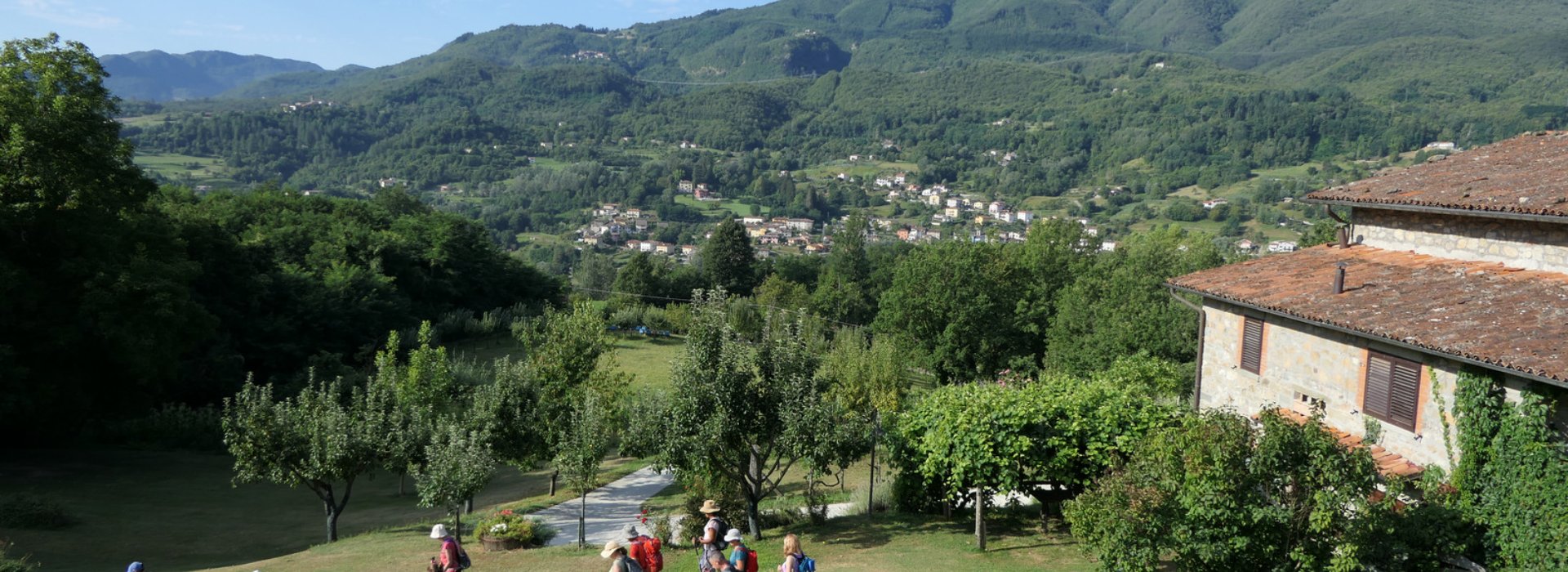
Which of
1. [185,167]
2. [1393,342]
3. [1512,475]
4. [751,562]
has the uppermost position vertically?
[1393,342]

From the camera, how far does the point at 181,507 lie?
2102 cm

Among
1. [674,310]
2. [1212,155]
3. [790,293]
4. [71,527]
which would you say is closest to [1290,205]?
[1212,155]

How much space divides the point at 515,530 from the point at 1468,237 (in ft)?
52.1

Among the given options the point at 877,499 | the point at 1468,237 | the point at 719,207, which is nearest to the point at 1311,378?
the point at 1468,237

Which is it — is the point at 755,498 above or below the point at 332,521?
above

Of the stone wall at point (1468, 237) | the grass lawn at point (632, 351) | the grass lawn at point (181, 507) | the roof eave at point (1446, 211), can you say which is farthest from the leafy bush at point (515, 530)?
the grass lawn at point (632, 351)

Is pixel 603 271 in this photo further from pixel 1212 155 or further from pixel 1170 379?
pixel 1212 155

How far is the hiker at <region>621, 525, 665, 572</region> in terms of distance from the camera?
446 inches

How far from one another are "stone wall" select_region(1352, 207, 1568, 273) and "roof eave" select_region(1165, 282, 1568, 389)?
2.38 meters

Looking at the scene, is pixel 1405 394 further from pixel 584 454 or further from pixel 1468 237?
pixel 584 454

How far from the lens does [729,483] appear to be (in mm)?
17344

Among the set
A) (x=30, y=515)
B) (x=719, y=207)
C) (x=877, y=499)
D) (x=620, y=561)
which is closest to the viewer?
(x=620, y=561)

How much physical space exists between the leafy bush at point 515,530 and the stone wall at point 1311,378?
1179 cm

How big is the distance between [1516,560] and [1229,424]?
3587 millimetres
